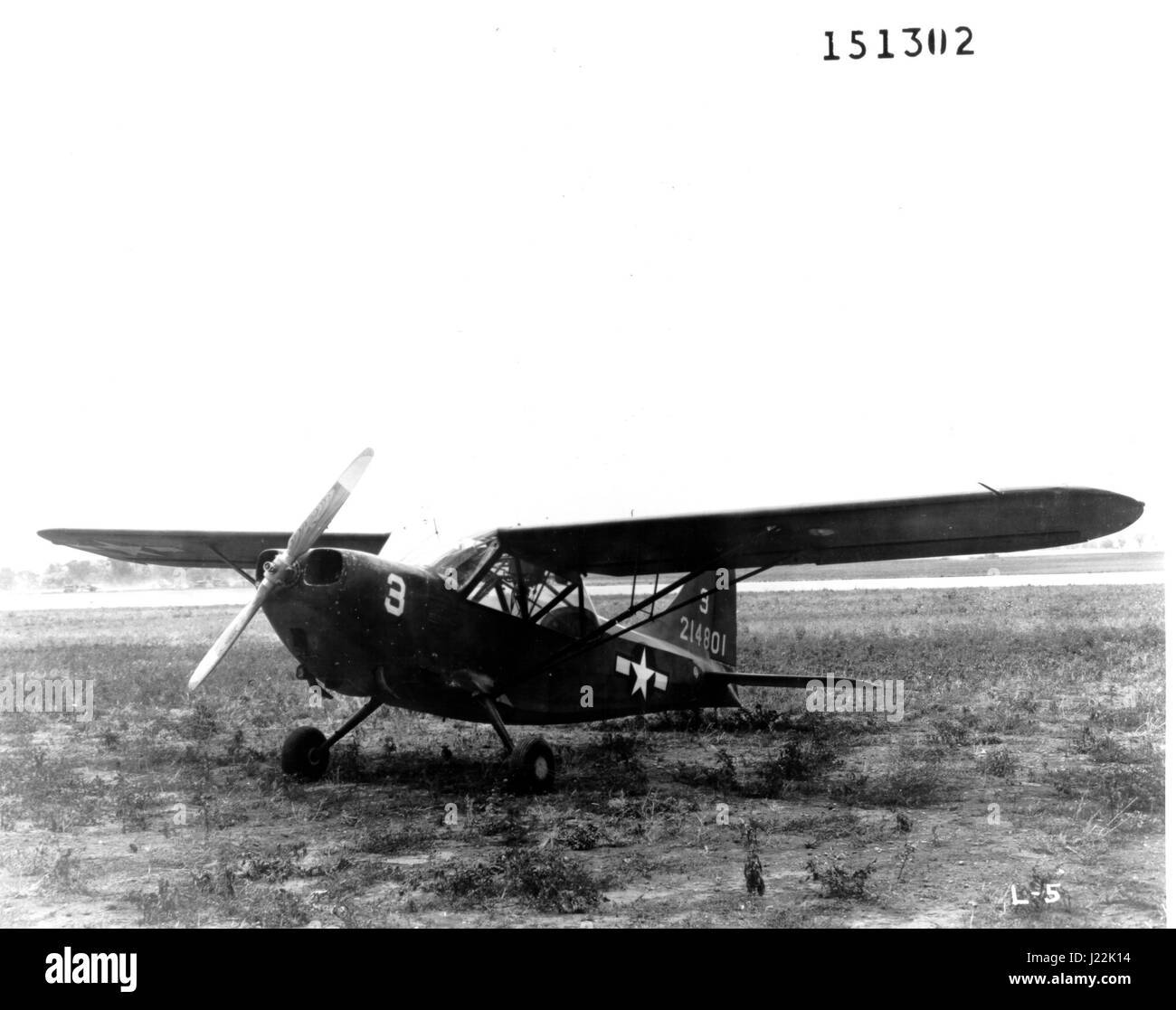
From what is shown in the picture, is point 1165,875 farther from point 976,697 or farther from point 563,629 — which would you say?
point 976,697

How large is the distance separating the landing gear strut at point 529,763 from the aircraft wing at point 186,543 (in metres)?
2.97

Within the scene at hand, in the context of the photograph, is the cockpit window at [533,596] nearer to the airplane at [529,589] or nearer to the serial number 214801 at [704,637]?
the airplane at [529,589]

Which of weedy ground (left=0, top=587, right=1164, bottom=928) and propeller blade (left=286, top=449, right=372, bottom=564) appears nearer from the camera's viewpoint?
weedy ground (left=0, top=587, right=1164, bottom=928)

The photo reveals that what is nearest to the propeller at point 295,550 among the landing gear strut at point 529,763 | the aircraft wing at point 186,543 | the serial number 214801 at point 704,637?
the landing gear strut at point 529,763

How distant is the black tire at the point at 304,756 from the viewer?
26.8 ft

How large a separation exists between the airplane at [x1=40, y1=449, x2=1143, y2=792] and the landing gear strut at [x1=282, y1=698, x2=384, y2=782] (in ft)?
0.04

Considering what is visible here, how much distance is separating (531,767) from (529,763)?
1.4 inches

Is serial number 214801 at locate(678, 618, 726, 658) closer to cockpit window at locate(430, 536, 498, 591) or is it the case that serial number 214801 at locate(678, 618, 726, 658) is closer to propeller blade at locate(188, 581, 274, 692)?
cockpit window at locate(430, 536, 498, 591)

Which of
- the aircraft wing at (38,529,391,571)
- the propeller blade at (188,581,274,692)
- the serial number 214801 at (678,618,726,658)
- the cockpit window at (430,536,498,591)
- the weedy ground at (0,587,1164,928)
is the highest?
the aircraft wing at (38,529,391,571)

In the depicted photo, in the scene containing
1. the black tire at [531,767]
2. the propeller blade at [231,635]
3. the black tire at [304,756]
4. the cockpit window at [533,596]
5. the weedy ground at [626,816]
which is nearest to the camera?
the weedy ground at [626,816]

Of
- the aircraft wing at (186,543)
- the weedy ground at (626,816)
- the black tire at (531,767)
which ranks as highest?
the aircraft wing at (186,543)

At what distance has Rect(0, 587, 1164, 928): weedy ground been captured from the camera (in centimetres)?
528

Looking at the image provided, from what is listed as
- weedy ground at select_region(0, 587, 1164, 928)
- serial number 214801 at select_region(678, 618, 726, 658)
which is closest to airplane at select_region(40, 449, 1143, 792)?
weedy ground at select_region(0, 587, 1164, 928)

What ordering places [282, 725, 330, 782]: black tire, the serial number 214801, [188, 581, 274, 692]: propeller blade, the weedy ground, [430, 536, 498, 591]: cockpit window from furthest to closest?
1. the serial number 214801
2. [282, 725, 330, 782]: black tire
3. [430, 536, 498, 591]: cockpit window
4. [188, 581, 274, 692]: propeller blade
5. the weedy ground
